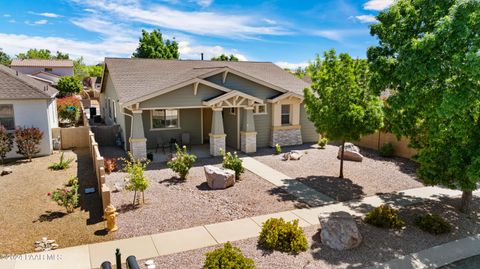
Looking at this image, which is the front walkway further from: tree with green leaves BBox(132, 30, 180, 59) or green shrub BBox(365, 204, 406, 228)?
tree with green leaves BBox(132, 30, 180, 59)

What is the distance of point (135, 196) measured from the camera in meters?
11.3

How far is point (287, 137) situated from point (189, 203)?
10656mm

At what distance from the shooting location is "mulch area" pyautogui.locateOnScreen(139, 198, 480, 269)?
7.48 metres

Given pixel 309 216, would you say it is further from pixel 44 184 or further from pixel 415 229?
pixel 44 184

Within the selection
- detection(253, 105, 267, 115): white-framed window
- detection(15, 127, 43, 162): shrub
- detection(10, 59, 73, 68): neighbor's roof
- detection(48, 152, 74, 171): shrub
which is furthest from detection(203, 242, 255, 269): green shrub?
detection(10, 59, 73, 68): neighbor's roof

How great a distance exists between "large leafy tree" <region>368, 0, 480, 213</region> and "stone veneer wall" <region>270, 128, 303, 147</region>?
9.73 m

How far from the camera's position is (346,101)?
41.7ft

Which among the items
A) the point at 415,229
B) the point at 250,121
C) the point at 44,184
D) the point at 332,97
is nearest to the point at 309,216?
the point at 415,229

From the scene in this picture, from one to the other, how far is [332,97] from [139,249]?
886 centimetres

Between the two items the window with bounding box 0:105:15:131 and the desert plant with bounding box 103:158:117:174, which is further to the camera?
the window with bounding box 0:105:15:131

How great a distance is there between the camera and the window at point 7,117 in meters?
16.6

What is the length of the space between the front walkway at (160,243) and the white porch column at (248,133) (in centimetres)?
821

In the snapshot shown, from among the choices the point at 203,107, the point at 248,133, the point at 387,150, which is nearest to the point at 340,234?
the point at 248,133

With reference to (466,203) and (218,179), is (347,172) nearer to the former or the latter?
(466,203)
